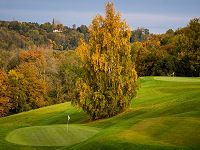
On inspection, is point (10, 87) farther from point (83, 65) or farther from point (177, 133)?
point (177, 133)

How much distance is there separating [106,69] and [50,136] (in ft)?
49.3

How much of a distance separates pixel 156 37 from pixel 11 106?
195 ft

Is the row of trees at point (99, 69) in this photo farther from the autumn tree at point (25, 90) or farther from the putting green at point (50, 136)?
the putting green at point (50, 136)

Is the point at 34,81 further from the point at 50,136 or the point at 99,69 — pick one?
the point at 50,136

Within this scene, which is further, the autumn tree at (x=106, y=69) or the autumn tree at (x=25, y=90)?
the autumn tree at (x=25, y=90)

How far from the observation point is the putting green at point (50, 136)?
24605 millimetres

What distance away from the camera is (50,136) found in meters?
26.0

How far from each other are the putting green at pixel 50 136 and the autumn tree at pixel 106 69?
448 inches

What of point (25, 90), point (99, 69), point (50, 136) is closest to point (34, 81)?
point (25, 90)

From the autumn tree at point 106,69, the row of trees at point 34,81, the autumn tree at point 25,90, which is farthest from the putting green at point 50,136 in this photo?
the autumn tree at point 25,90

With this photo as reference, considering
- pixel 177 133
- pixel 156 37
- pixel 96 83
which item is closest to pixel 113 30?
pixel 96 83

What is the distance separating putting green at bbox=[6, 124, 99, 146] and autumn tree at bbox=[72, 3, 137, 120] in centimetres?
1138

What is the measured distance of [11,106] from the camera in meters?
85.6

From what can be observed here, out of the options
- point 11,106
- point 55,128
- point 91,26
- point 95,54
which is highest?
point 91,26
